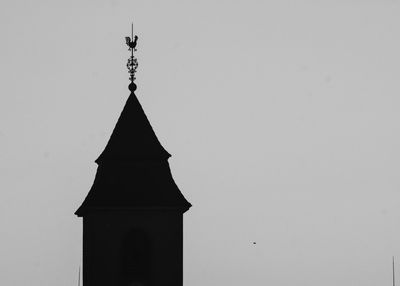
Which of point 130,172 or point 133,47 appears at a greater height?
point 133,47

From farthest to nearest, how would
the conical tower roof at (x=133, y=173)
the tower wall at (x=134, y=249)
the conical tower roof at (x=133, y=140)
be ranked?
the conical tower roof at (x=133, y=140) < the conical tower roof at (x=133, y=173) < the tower wall at (x=134, y=249)

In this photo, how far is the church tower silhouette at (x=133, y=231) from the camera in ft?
208

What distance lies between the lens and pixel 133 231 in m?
63.8

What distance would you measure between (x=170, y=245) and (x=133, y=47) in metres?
8.60

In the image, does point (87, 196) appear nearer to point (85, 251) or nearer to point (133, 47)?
point (85, 251)

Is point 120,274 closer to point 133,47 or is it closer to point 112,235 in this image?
point 112,235

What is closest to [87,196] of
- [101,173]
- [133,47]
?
[101,173]

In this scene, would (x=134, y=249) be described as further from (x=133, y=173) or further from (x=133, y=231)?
(x=133, y=173)

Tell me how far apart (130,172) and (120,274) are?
402cm

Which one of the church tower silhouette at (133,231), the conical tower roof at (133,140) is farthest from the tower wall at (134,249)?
the conical tower roof at (133,140)

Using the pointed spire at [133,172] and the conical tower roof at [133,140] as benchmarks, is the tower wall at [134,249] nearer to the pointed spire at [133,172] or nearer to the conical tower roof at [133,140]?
the pointed spire at [133,172]

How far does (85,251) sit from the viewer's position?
212 feet

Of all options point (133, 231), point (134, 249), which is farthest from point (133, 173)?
point (134, 249)

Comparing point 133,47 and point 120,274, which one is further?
point 133,47
